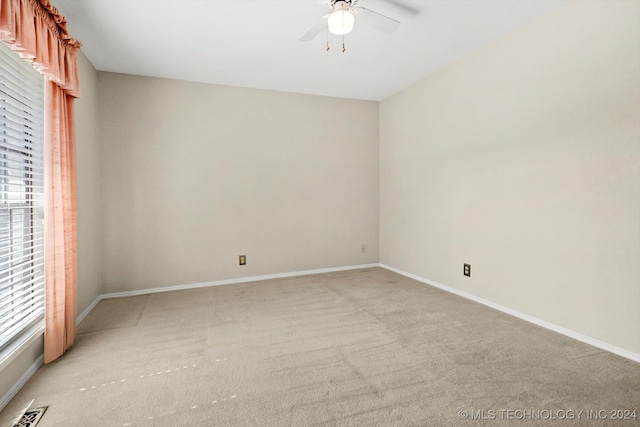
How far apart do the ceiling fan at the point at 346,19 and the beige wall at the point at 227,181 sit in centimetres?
194

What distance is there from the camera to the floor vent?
146cm

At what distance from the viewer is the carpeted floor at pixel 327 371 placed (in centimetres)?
151

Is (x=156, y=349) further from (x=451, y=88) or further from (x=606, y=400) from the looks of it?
(x=451, y=88)

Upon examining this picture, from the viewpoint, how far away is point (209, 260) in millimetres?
3756

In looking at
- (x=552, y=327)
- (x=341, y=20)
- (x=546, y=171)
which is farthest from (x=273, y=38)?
(x=552, y=327)

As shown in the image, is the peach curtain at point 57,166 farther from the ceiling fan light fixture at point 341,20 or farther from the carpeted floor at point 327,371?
the ceiling fan light fixture at point 341,20

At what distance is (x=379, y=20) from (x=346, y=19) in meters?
0.26

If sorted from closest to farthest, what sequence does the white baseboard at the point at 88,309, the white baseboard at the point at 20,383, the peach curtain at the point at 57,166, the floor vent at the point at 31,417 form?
the floor vent at the point at 31,417
the white baseboard at the point at 20,383
the peach curtain at the point at 57,166
the white baseboard at the point at 88,309

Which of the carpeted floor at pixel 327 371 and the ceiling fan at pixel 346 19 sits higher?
the ceiling fan at pixel 346 19

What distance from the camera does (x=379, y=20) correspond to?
2047mm

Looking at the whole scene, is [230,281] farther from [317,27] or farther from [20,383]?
[317,27]

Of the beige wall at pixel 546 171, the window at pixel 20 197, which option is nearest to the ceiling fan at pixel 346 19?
the beige wall at pixel 546 171

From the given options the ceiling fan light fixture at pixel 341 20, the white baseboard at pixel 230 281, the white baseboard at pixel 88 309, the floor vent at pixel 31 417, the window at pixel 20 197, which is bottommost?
the floor vent at pixel 31 417

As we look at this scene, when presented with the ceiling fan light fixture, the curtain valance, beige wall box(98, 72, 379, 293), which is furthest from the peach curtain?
the ceiling fan light fixture
